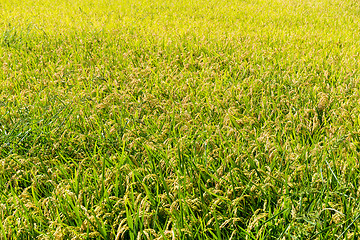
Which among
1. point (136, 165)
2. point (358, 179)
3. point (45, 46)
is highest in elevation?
point (45, 46)

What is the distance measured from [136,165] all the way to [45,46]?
3.36 metres

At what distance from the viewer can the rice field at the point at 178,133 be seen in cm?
162

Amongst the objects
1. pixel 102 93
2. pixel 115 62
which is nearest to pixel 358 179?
pixel 102 93

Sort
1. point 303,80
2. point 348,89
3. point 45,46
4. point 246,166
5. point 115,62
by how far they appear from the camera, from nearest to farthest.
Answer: point 246,166
point 348,89
point 303,80
point 115,62
point 45,46

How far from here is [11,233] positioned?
157 centimetres

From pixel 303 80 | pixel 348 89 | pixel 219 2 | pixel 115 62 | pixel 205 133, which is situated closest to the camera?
pixel 205 133

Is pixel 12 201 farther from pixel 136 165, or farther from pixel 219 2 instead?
pixel 219 2

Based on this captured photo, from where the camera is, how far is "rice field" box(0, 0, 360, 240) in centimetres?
162

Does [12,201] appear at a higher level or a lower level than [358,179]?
higher

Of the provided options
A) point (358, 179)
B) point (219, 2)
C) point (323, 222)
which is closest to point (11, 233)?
point (323, 222)

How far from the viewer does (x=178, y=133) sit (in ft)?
8.10

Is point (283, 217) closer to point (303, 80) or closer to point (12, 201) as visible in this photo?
point (12, 201)

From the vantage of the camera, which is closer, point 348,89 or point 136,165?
point 136,165

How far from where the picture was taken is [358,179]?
1911 mm
